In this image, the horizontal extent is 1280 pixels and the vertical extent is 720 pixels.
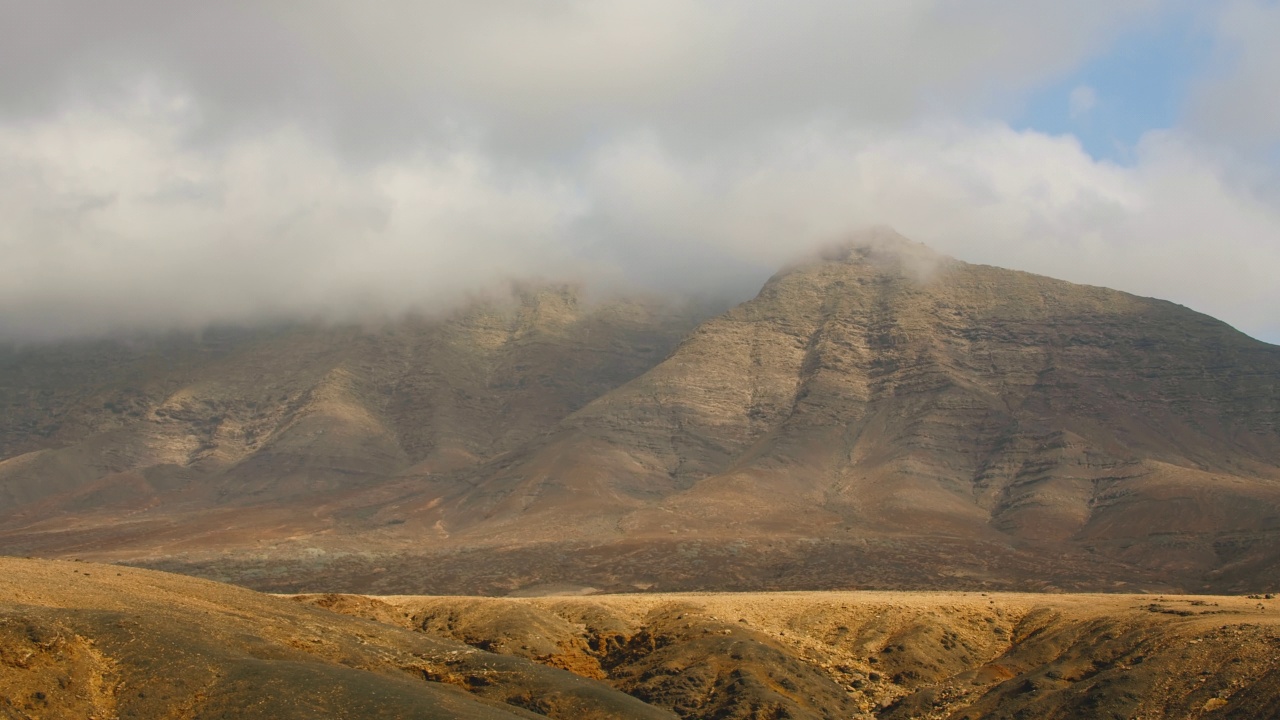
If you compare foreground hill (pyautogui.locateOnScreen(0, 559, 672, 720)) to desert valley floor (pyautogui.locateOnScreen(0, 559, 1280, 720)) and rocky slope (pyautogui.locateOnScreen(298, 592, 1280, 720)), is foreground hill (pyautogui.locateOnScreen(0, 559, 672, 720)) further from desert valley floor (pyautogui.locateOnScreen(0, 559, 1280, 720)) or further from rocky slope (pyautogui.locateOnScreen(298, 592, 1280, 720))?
rocky slope (pyautogui.locateOnScreen(298, 592, 1280, 720))

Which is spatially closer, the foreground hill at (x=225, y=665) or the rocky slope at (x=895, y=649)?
the foreground hill at (x=225, y=665)

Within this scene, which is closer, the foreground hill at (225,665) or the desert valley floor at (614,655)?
the foreground hill at (225,665)

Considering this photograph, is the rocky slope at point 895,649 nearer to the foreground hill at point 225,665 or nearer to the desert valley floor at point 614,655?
the desert valley floor at point 614,655

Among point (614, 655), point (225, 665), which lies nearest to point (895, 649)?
point (614, 655)

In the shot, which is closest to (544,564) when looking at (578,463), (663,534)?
(663,534)

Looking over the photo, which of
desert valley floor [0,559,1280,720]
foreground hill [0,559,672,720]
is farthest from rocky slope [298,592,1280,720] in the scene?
foreground hill [0,559,672,720]

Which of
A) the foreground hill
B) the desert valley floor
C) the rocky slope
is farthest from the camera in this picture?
the rocky slope

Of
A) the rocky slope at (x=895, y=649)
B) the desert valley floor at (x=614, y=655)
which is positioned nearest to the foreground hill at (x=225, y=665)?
the desert valley floor at (x=614, y=655)

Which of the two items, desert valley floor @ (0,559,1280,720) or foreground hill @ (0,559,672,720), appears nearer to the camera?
foreground hill @ (0,559,672,720)

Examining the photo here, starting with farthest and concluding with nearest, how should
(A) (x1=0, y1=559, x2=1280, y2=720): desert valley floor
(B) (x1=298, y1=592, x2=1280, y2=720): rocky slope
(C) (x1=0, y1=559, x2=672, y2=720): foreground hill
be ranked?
(B) (x1=298, y1=592, x2=1280, y2=720): rocky slope < (A) (x1=0, y1=559, x2=1280, y2=720): desert valley floor < (C) (x1=0, y1=559, x2=672, y2=720): foreground hill

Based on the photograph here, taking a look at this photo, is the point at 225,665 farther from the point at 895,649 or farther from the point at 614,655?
the point at 895,649

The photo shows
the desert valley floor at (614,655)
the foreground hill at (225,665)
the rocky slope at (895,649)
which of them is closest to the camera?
the foreground hill at (225,665)

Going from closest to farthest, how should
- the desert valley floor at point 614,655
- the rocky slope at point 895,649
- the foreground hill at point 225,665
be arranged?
the foreground hill at point 225,665, the desert valley floor at point 614,655, the rocky slope at point 895,649

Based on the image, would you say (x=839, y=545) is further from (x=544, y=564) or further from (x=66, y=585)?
(x=66, y=585)
